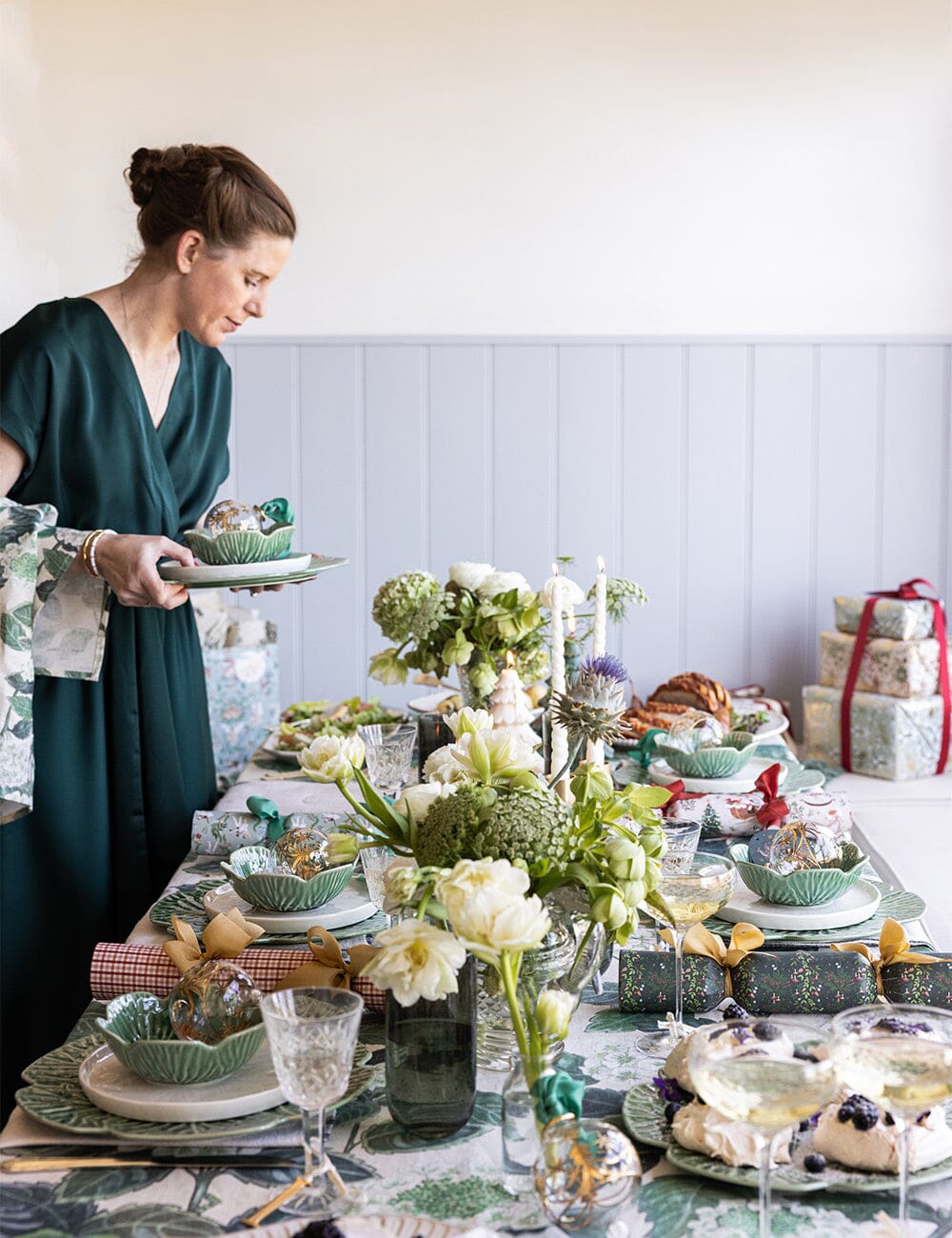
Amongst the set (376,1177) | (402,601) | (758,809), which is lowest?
(376,1177)

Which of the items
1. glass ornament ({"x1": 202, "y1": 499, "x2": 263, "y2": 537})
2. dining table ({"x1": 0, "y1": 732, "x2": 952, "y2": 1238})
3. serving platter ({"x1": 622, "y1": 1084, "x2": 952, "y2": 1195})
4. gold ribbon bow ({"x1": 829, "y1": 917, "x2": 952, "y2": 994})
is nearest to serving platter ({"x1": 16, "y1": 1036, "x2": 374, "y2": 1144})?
dining table ({"x1": 0, "y1": 732, "x2": 952, "y2": 1238})

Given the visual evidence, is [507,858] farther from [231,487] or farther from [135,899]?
[231,487]

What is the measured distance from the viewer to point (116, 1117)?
0.98 meters

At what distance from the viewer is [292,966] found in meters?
1.18

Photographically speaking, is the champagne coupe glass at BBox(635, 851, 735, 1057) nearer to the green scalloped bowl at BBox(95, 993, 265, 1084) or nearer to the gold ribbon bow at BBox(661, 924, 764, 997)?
the gold ribbon bow at BBox(661, 924, 764, 997)

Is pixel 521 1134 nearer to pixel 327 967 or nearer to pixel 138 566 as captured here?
pixel 327 967

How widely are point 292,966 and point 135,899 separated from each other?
1.00 meters

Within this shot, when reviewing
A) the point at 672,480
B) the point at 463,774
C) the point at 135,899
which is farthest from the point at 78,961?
the point at 672,480

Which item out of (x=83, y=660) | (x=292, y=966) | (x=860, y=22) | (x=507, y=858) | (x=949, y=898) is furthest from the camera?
(x=860, y=22)

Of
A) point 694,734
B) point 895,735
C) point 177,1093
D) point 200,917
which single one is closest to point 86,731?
point 200,917

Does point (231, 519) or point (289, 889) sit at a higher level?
point (231, 519)

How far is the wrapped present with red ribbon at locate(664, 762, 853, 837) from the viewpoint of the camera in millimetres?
1680

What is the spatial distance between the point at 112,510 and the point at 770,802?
1097 millimetres

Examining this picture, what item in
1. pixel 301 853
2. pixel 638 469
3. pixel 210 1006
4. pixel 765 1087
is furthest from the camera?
pixel 638 469
